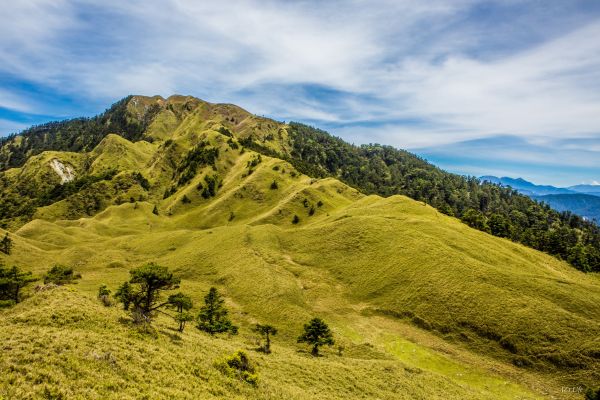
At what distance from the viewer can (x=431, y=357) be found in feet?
236

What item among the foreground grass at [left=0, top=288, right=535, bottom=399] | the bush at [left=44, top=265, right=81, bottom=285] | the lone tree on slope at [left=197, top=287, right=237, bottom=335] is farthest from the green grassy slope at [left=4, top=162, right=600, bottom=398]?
the bush at [left=44, top=265, right=81, bottom=285]

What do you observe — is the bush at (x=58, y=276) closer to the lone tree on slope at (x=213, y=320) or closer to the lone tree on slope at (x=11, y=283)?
the lone tree on slope at (x=11, y=283)

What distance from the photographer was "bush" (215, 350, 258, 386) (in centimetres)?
3672

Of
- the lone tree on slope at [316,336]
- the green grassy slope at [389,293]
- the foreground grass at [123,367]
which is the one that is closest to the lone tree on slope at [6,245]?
the green grassy slope at [389,293]

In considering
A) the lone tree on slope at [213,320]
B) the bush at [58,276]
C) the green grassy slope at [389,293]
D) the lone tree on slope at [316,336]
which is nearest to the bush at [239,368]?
the green grassy slope at [389,293]

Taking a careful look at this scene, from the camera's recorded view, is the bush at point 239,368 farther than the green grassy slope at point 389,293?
No

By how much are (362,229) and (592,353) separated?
72.5 m

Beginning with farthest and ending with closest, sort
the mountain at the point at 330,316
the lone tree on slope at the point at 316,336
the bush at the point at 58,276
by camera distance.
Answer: the bush at the point at 58,276 < the lone tree on slope at the point at 316,336 < the mountain at the point at 330,316

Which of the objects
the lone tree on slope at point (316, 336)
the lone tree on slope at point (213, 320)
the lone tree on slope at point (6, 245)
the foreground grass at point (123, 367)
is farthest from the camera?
the lone tree on slope at point (6, 245)

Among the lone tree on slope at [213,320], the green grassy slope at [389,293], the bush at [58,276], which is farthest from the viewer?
the bush at [58,276]

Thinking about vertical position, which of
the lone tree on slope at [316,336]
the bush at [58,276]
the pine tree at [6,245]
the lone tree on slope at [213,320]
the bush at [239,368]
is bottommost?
the pine tree at [6,245]

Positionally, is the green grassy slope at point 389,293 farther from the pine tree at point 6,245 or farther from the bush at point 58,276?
the bush at point 58,276

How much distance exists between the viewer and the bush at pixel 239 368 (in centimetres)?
3672

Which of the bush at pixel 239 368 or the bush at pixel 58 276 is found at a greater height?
the bush at pixel 239 368
